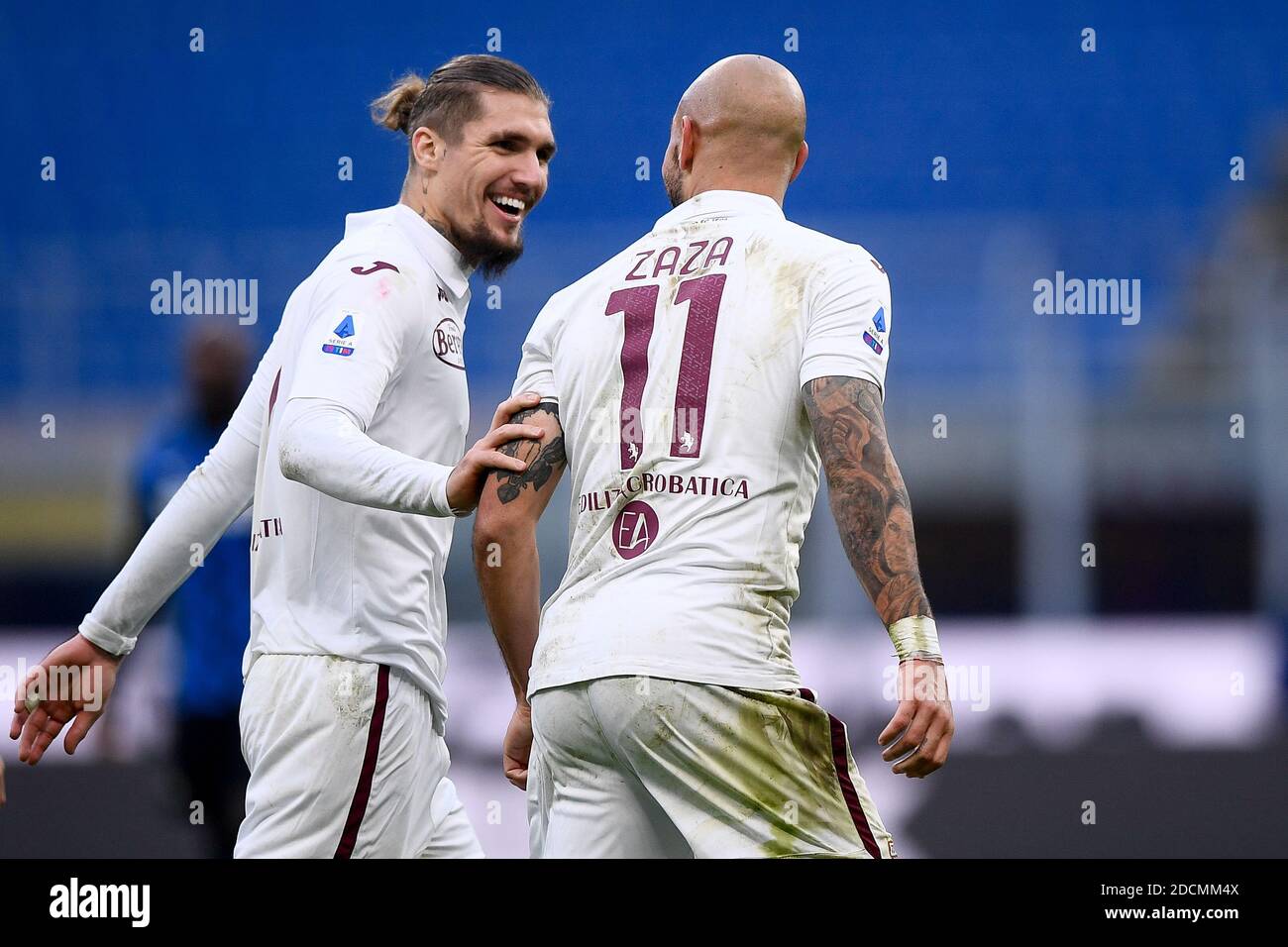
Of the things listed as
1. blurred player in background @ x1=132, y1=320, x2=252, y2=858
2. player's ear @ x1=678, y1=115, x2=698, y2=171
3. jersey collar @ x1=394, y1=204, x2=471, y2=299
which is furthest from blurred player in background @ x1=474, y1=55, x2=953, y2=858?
blurred player in background @ x1=132, y1=320, x2=252, y2=858

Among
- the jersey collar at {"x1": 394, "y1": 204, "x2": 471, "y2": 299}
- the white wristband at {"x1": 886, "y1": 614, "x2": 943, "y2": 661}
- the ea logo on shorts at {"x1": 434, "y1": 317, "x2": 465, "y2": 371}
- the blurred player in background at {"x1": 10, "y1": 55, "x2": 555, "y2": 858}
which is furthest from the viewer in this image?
the jersey collar at {"x1": 394, "y1": 204, "x2": 471, "y2": 299}

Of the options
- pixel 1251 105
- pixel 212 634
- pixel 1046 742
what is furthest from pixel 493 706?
pixel 1251 105

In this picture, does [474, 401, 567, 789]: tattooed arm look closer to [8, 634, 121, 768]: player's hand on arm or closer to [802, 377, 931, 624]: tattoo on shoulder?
[802, 377, 931, 624]: tattoo on shoulder

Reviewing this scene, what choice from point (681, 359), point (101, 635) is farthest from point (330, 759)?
point (681, 359)

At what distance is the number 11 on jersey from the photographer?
2.87 m

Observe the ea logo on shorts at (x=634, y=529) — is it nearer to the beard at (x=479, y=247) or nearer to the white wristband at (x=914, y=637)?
the white wristband at (x=914, y=637)

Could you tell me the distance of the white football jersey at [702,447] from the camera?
2805 millimetres

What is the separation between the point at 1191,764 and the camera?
8266 mm

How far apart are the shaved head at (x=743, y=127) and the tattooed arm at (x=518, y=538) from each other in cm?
60

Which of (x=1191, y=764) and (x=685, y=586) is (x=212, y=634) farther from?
(x=1191, y=764)

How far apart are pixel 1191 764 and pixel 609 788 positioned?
6.26 m

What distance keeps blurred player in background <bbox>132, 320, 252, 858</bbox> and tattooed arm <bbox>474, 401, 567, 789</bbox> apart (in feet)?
8.07

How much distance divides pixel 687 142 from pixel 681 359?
0.56 metres

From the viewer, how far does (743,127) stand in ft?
10.4
